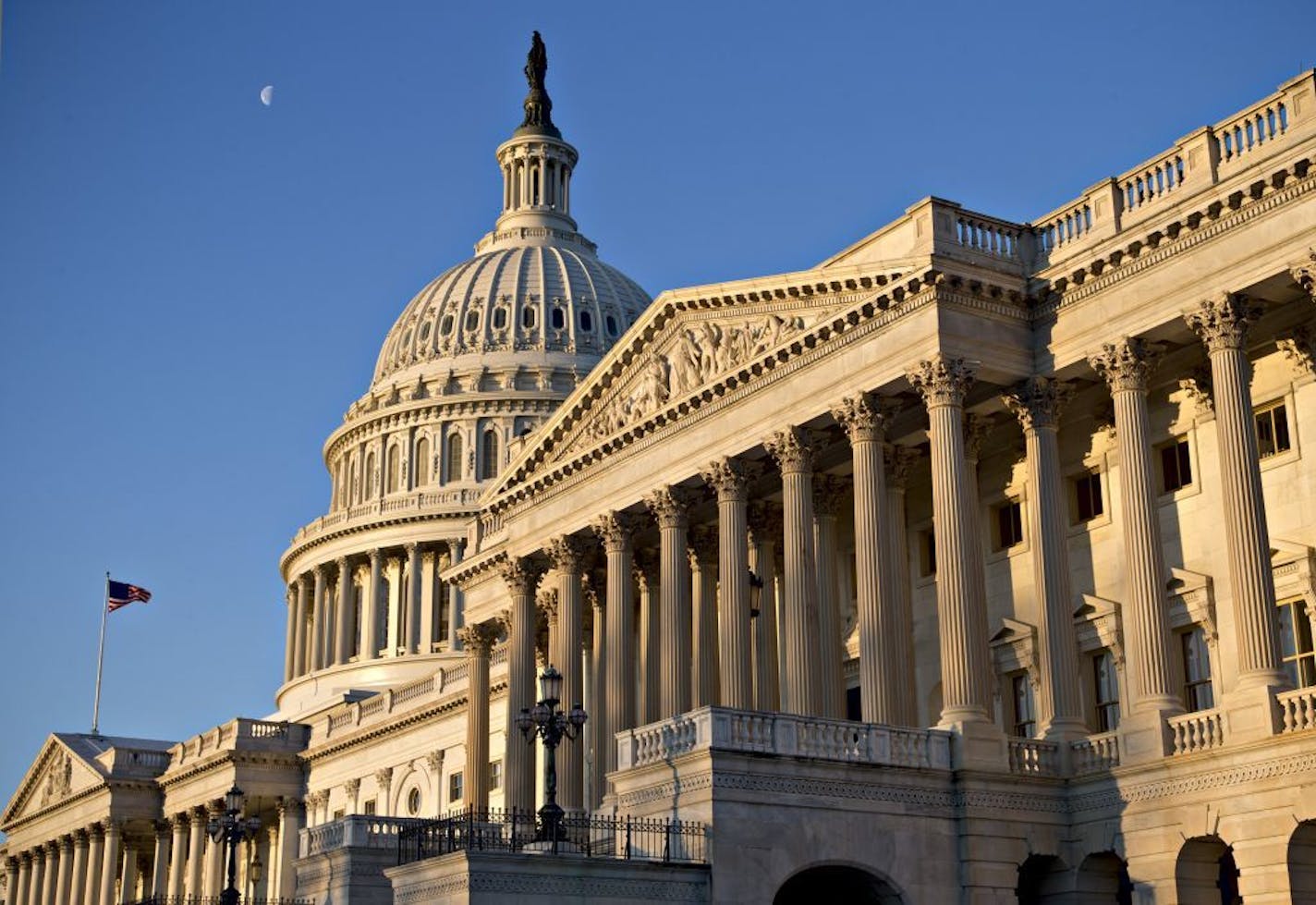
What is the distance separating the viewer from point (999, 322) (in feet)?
135

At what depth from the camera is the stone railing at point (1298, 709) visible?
3281cm

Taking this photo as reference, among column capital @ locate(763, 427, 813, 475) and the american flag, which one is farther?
the american flag

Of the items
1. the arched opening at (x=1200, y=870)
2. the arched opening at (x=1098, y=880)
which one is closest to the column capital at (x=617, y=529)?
the arched opening at (x=1098, y=880)

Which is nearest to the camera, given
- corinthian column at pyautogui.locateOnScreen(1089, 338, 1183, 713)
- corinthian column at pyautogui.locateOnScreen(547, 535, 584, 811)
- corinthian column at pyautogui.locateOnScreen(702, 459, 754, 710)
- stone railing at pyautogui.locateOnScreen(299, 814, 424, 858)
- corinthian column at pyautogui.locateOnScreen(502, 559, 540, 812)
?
corinthian column at pyautogui.locateOnScreen(1089, 338, 1183, 713)

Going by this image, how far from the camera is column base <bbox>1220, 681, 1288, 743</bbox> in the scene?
33500 millimetres

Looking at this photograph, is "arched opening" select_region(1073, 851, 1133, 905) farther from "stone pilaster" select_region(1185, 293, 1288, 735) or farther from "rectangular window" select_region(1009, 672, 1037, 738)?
"rectangular window" select_region(1009, 672, 1037, 738)

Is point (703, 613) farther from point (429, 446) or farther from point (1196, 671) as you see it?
point (429, 446)

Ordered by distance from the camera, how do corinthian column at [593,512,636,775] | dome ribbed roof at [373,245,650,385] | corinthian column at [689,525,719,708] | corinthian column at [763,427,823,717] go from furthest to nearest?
dome ribbed roof at [373,245,650,385] → corinthian column at [593,512,636,775] → corinthian column at [689,525,719,708] → corinthian column at [763,427,823,717]

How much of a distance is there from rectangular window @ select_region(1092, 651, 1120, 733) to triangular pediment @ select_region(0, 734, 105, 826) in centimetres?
7032

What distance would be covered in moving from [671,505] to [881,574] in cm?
→ 918

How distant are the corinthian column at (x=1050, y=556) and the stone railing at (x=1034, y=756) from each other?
477 mm

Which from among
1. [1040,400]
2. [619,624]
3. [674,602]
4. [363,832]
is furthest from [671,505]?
[363,832]

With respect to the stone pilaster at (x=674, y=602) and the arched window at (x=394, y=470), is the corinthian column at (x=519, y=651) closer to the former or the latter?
the stone pilaster at (x=674, y=602)

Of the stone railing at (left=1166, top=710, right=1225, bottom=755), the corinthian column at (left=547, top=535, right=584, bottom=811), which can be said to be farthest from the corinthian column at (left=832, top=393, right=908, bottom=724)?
the corinthian column at (left=547, top=535, right=584, bottom=811)
